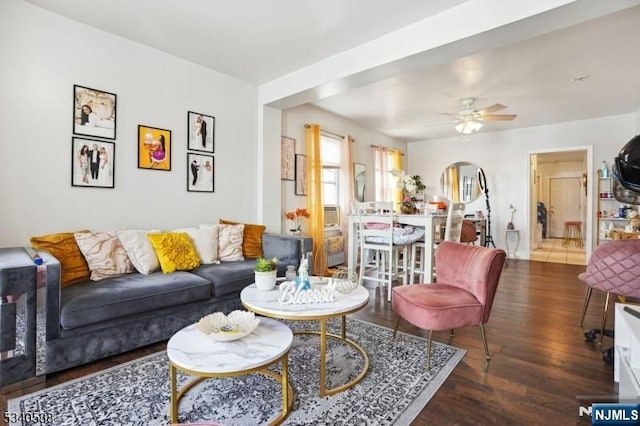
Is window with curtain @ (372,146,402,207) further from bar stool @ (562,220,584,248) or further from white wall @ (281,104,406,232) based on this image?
bar stool @ (562,220,584,248)

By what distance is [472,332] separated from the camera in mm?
2648

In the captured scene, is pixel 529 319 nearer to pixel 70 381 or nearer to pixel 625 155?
pixel 625 155

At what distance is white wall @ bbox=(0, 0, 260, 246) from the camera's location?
2424 millimetres

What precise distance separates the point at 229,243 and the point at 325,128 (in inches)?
109

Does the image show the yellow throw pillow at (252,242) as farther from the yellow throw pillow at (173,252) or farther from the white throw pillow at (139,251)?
the white throw pillow at (139,251)

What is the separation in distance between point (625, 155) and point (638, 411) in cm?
114

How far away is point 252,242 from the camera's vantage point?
347cm

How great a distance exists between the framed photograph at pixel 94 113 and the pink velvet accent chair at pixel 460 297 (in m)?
2.93

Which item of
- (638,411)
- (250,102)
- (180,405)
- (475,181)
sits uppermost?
(250,102)

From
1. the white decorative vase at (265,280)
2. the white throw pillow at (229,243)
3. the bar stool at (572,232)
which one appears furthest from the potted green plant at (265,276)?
the bar stool at (572,232)

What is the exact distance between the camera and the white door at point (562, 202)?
9.02m

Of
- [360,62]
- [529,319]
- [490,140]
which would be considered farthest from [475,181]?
[360,62]

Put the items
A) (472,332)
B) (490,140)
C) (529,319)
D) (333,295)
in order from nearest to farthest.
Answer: (333,295)
(472,332)
(529,319)
(490,140)

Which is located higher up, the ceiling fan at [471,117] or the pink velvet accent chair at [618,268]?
the ceiling fan at [471,117]
